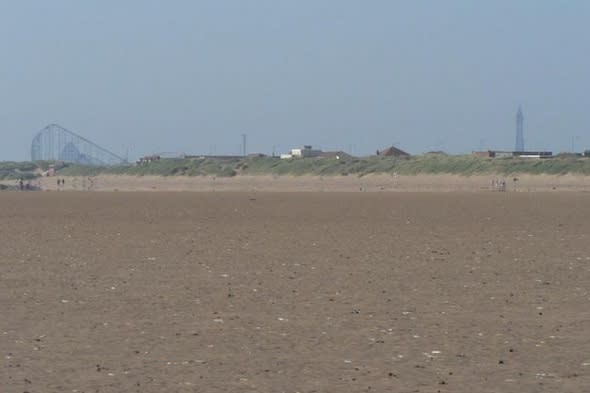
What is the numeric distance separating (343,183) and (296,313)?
248 feet

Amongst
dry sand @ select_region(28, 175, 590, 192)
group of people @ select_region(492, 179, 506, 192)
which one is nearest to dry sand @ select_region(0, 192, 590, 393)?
group of people @ select_region(492, 179, 506, 192)

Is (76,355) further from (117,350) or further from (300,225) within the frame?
(300,225)

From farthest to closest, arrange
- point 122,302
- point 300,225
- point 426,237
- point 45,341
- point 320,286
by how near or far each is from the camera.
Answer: point 300,225 → point 426,237 → point 320,286 → point 122,302 → point 45,341

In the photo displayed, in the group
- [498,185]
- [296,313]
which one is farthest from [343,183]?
[296,313]

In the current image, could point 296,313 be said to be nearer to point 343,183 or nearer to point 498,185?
point 498,185

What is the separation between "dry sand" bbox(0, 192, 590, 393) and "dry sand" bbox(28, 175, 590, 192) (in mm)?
50338

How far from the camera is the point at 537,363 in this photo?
32.9 feet

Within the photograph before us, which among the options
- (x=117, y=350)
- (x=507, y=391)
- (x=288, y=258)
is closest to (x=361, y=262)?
(x=288, y=258)

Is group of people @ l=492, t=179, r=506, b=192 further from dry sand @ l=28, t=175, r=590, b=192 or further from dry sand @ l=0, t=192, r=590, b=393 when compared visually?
→ dry sand @ l=0, t=192, r=590, b=393

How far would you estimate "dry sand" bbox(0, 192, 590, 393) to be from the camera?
9.55 metres

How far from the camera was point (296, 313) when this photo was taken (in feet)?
42.2

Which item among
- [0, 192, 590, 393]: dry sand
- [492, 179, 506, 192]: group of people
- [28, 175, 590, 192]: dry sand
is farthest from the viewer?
[28, 175, 590, 192]: dry sand

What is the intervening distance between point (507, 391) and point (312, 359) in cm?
193

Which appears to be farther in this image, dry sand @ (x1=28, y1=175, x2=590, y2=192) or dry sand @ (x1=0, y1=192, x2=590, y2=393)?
dry sand @ (x1=28, y1=175, x2=590, y2=192)
